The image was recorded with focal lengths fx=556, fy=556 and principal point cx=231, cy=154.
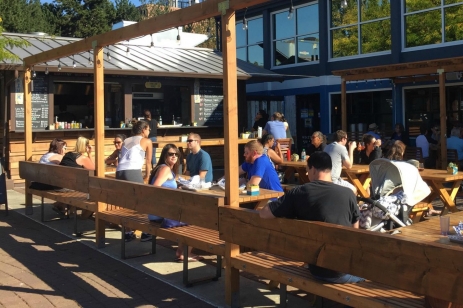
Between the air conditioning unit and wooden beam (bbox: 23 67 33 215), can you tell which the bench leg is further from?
the air conditioning unit

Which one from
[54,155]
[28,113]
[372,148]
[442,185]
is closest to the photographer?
[442,185]

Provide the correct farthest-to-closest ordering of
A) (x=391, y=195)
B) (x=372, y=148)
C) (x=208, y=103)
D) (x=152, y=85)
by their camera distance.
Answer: (x=208, y=103) < (x=152, y=85) < (x=372, y=148) < (x=391, y=195)

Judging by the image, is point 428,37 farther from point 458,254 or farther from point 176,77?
point 458,254

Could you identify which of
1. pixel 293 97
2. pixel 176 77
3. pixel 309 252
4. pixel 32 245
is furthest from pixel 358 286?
pixel 293 97

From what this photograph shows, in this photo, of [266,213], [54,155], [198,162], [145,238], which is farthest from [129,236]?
[266,213]

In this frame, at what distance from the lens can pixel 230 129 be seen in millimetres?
4852

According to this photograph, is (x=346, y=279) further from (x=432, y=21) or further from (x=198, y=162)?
(x=432, y=21)

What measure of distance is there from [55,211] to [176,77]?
21.5 feet

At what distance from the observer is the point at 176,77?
50.2 ft

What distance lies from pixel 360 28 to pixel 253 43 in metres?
4.98

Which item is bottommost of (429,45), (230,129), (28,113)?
(230,129)

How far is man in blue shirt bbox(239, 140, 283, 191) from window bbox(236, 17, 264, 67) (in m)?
14.7

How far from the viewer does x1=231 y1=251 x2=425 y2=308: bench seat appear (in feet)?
12.0

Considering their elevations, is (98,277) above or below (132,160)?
below
